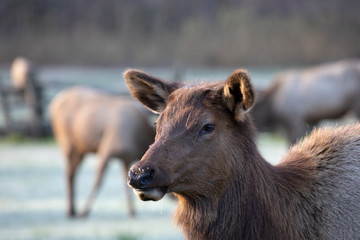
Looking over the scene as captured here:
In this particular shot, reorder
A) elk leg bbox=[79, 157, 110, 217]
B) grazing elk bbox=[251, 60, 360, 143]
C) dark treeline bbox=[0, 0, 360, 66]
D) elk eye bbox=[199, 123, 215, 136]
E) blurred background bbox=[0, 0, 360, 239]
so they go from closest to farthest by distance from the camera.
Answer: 1. elk eye bbox=[199, 123, 215, 136]
2. elk leg bbox=[79, 157, 110, 217]
3. grazing elk bbox=[251, 60, 360, 143]
4. blurred background bbox=[0, 0, 360, 239]
5. dark treeline bbox=[0, 0, 360, 66]

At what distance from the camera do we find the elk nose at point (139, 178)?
11.1 feet

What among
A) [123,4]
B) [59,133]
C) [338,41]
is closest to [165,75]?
[123,4]

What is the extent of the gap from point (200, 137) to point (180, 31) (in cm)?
2122

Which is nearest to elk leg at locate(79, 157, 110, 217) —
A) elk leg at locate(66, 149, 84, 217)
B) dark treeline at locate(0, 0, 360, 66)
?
elk leg at locate(66, 149, 84, 217)

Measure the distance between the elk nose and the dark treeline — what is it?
20348 mm

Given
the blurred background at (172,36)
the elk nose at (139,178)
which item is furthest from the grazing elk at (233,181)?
the blurred background at (172,36)

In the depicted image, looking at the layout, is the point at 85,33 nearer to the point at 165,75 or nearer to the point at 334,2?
the point at 165,75

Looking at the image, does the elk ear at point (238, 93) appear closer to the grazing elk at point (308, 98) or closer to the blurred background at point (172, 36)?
the grazing elk at point (308, 98)

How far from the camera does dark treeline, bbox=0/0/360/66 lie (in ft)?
78.3

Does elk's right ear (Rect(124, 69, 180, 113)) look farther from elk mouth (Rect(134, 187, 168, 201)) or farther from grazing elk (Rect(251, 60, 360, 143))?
grazing elk (Rect(251, 60, 360, 143))

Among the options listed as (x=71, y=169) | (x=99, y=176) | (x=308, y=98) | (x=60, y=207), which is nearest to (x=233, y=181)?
(x=99, y=176)

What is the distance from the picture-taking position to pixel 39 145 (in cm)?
1638

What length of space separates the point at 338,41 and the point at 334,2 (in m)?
1.49

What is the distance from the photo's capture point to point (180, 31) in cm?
2467
